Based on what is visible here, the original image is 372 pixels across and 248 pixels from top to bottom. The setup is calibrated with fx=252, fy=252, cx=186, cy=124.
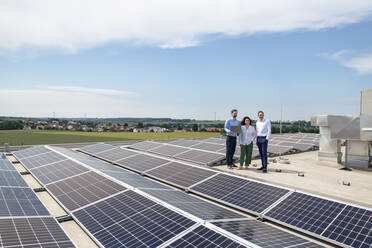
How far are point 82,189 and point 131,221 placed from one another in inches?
132

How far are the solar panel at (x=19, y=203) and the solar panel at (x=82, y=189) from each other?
2.40 feet

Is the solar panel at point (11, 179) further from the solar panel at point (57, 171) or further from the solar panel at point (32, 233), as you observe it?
the solar panel at point (32, 233)

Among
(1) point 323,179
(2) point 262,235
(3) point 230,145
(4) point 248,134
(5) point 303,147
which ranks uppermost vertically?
(4) point 248,134

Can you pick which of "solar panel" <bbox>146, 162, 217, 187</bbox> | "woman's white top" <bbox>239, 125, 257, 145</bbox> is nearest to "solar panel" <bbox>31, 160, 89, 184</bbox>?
"solar panel" <bbox>146, 162, 217, 187</bbox>

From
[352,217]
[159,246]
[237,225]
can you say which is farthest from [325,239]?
[159,246]

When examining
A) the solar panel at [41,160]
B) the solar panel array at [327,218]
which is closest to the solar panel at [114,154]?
the solar panel at [41,160]

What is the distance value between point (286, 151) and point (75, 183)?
1623 centimetres

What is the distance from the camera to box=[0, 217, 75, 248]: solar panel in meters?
4.86

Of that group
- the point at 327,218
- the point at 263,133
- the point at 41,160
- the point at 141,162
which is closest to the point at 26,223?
the point at 327,218

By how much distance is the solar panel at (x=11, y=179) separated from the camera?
8953mm

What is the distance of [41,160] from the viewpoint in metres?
14.0

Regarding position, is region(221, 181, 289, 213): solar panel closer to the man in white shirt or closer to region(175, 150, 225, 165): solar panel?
the man in white shirt

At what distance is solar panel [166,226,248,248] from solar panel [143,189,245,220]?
27.7 inches

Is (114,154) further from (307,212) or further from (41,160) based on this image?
(307,212)
